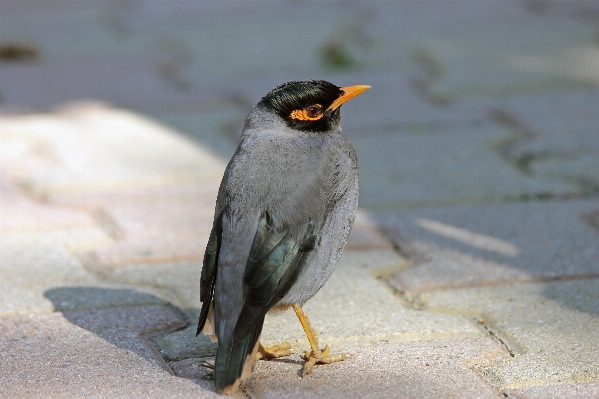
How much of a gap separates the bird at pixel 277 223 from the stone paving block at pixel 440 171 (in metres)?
1.58

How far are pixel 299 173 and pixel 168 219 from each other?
162 cm

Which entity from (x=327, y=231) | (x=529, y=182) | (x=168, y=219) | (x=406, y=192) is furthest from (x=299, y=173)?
(x=529, y=182)

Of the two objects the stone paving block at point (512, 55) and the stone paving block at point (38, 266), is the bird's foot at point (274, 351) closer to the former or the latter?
the stone paving block at point (38, 266)

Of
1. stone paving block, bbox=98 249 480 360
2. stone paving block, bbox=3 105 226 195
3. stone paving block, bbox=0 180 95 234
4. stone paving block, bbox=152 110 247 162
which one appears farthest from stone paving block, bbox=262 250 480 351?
stone paving block, bbox=152 110 247 162

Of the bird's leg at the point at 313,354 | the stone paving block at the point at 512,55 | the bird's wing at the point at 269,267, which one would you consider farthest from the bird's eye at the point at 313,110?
the stone paving block at the point at 512,55

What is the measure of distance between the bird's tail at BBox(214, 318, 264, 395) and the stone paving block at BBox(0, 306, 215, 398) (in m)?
0.08

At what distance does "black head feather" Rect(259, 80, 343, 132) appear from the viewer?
3.51 meters

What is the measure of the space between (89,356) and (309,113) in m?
1.17

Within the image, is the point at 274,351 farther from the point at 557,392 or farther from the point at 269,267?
the point at 557,392

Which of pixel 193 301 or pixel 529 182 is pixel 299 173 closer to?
pixel 193 301

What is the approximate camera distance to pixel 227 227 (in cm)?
326

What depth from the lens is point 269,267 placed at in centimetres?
315

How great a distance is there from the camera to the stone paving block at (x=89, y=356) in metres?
3.10

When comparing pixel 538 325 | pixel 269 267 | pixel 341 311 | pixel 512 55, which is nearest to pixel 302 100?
pixel 269 267
